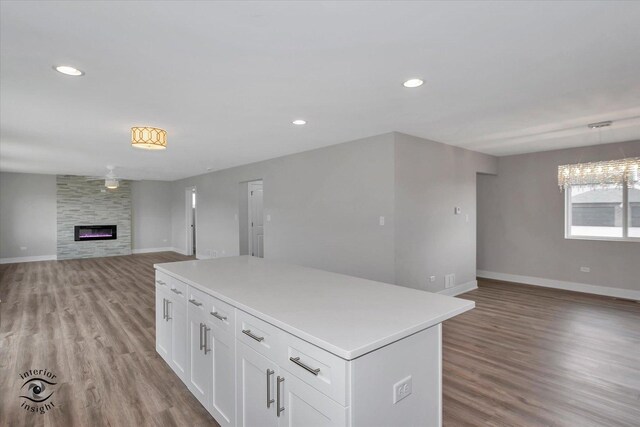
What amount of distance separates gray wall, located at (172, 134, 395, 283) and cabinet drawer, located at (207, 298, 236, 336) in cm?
271

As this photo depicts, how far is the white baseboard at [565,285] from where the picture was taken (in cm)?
503

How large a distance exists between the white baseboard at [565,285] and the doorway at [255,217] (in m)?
5.04

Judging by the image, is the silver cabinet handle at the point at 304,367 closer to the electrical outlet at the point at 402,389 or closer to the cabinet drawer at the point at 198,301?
the electrical outlet at the point at 402,389

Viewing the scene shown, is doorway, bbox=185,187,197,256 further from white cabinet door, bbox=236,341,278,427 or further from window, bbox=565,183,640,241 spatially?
window, bbox=565,183,640,241

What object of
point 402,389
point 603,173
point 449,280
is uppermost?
point 603,173

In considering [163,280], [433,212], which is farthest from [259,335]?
[433,212]

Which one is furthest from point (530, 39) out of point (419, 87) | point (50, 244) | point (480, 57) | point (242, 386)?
point (50, 244)

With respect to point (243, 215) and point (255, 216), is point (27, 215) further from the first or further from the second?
point (255, 216)

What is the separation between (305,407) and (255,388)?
1.41 feet

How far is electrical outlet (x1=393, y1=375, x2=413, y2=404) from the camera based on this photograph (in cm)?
140

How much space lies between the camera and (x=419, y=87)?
2781 millimetres

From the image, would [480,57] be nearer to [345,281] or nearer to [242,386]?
[345,281]

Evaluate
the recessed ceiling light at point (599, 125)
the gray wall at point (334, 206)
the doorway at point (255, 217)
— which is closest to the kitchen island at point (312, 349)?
the gray wall at point (334, 206)

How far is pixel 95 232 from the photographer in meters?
9.90
